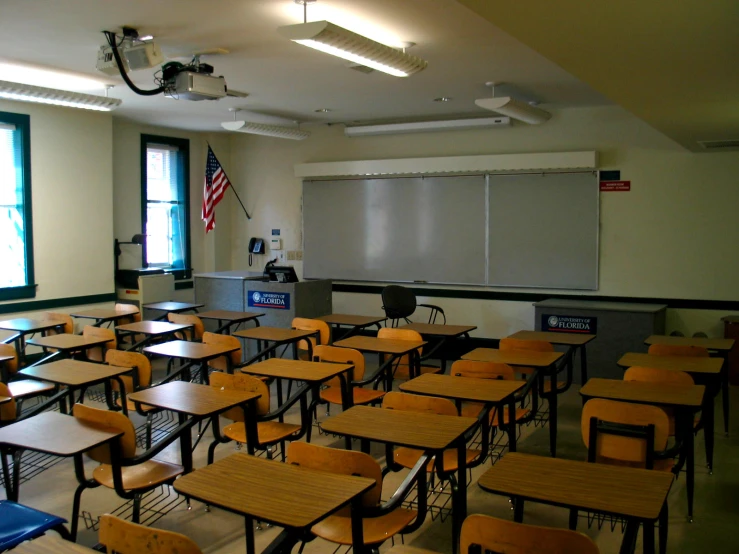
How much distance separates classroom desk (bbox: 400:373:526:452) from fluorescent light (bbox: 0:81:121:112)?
14.7 feet

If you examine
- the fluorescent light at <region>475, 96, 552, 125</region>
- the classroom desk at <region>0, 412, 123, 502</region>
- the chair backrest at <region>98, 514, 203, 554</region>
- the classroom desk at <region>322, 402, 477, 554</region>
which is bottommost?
the chair backrest at <region>98, 514, 203, 554</region>

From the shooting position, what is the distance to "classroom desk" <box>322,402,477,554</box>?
9.52ft

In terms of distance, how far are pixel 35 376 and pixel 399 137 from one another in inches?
233

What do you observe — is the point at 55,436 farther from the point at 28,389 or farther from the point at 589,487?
the point at 589,487

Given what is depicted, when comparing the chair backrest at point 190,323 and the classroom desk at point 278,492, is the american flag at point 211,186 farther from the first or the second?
the classroom desk at point 278,492

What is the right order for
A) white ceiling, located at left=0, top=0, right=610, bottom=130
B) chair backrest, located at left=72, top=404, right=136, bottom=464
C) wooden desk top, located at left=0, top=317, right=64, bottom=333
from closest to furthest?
chair backrest, located at left=72, top=404, right=136, bottom=464, white ceiling, located at left=0, top=0, right=610, bottom=130, wooden desk top, located at left=0, top=317, right=64, bottom=333

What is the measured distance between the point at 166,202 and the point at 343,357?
566 centimetres

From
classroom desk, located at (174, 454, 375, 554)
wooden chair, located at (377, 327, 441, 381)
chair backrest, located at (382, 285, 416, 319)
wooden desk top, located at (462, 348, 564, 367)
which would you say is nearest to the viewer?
classroom desk, located at (174, 454, 375, 554)

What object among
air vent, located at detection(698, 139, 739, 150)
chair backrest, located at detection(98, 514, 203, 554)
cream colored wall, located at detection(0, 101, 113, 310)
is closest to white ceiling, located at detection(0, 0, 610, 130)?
cream colored wall, located at detection(0, 101, 113, 310)

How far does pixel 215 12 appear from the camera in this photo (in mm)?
4285

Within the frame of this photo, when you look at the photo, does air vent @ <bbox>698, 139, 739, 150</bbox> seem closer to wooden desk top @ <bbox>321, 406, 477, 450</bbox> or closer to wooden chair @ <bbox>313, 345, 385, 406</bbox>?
wooden chair @ <bbox>313, 345, 385, 406</bbox>

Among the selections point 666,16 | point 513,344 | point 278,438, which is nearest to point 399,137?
point 513,344

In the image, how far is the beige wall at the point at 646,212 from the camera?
285 inches

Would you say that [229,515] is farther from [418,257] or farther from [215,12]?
[418,257]
